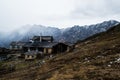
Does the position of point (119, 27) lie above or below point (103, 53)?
above

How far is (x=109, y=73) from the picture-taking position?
35.3m

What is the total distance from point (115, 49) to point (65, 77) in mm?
18310

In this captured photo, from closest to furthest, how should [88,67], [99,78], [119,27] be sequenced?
[99,78], [88,67], [119,27]

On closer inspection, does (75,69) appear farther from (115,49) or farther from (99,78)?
(115,49)

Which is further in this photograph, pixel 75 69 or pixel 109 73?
pixel 75 69

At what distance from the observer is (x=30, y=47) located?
355 feet

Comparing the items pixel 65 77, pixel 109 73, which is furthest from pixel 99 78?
pixel 65 77

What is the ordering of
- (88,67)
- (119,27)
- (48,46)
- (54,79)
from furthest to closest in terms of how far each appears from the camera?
(48,46), (119,27), (88,67), (54,79)

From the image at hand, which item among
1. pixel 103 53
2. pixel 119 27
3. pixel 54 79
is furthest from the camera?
pixel 119 27

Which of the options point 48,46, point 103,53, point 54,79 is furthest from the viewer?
point 48,46

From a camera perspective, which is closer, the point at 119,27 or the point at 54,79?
the point at 54,79

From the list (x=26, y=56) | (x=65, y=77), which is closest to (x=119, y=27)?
(x=26, y=56)

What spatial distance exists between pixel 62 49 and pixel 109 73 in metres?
67.0

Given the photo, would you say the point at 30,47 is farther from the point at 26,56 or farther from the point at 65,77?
the point at 65,77
